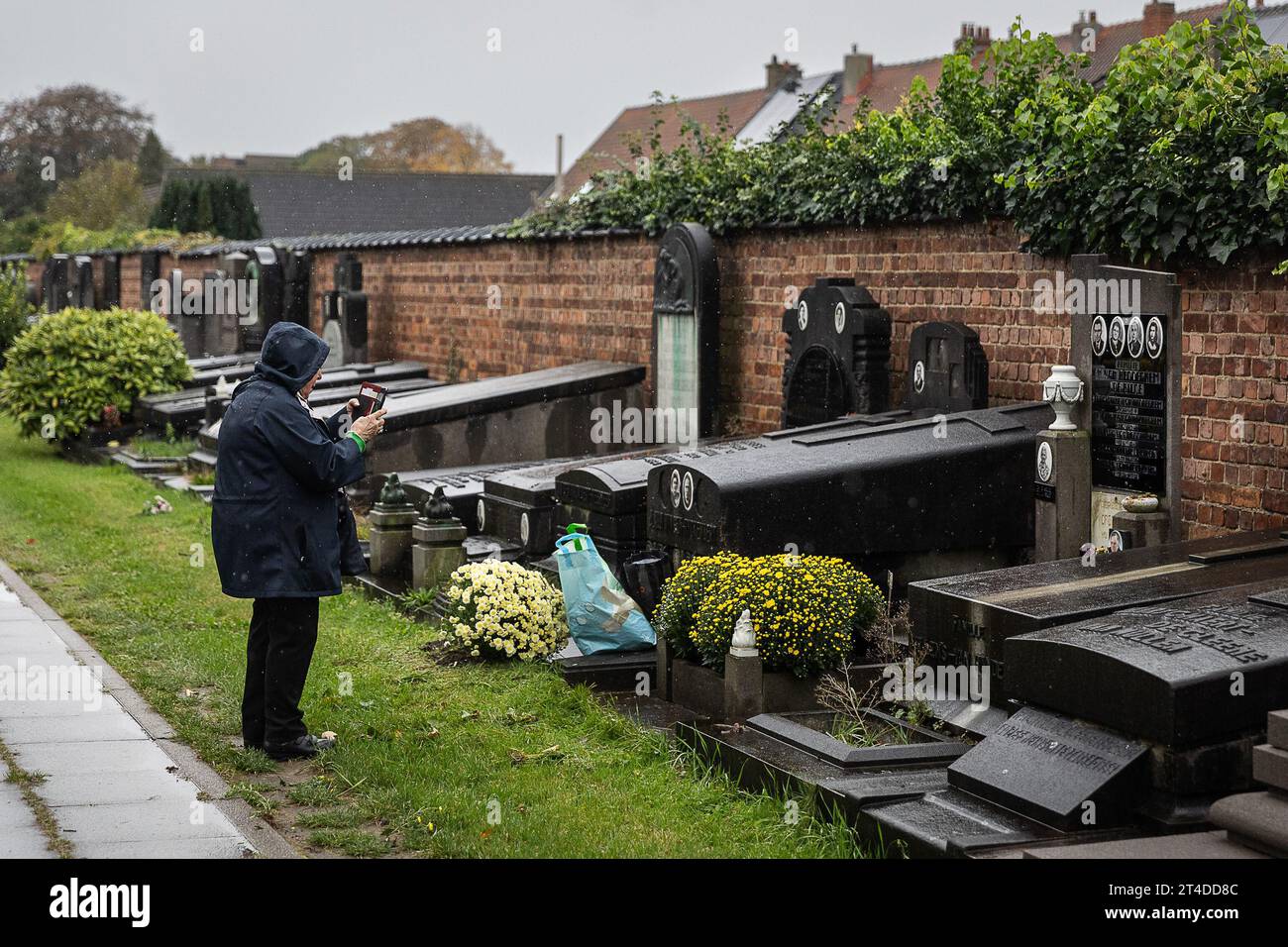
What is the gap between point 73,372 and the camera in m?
17.6

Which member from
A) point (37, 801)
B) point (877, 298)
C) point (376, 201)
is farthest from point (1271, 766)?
point (376, 201)

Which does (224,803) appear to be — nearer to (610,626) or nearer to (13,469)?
(610,626)

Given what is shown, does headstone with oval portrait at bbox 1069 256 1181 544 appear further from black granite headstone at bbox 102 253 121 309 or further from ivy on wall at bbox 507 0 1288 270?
black granite headstone at bbox 102 253 121 309

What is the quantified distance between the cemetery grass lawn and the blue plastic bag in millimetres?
324

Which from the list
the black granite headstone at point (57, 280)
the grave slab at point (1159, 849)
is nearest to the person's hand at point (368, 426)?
the grave slab at point (1159, 849)

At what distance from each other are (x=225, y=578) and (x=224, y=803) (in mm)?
937

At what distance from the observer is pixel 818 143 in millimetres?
11992

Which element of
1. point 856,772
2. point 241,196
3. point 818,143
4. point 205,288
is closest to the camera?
point 856,772

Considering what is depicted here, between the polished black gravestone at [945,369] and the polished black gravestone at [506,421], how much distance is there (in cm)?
455

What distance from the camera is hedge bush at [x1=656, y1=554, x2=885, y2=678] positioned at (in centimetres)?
683

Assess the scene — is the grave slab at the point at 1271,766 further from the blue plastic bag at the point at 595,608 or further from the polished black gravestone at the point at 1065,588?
the blue plastic bag at the point at 595,608

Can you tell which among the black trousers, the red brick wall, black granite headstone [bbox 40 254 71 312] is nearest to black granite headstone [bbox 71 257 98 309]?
black granite headstone [bbox 40 254 71 312]

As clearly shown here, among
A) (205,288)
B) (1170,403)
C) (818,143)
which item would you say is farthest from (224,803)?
(205,288)

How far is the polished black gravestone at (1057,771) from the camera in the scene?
4914 millimetres
